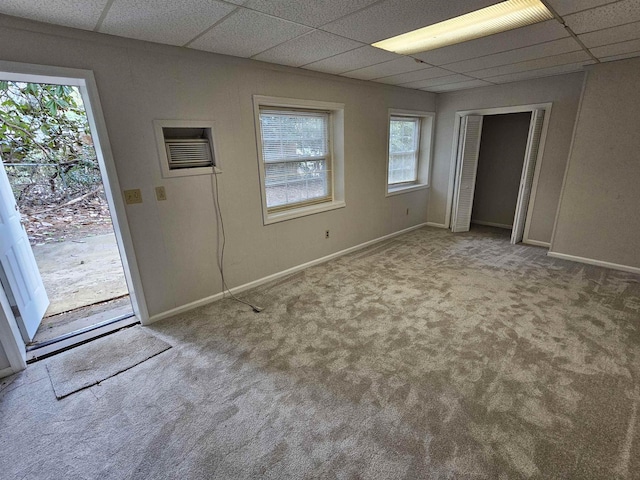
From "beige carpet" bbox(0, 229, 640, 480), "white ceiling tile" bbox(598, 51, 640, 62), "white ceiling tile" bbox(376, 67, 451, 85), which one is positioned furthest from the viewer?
"white ceiling tile" bbox(376, 67, 451, 85)

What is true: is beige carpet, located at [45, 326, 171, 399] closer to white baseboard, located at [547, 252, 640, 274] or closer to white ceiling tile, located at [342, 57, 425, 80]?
white ceiling tile, located at [342, 57, 425, 80]

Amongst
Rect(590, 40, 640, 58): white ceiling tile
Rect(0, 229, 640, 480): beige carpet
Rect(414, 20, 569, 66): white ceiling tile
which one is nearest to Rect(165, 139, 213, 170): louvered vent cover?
Rect(0, 229, 640, 480): beige carpet

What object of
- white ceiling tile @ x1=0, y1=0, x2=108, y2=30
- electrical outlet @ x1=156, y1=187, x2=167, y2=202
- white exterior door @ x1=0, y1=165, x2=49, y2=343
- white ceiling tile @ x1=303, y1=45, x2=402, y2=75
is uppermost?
white ceiling tile @ x1=303, y1=45, x2=402, y2=75

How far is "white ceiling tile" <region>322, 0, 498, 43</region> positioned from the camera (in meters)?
1.73

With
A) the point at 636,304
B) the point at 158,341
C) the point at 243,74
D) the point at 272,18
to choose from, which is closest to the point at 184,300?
the point at 158,341

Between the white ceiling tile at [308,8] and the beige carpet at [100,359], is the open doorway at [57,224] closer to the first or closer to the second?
the beige carpet at [100,359]

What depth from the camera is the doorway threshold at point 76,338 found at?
7.33 feet

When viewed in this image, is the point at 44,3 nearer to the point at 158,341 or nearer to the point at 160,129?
the point at 160,129

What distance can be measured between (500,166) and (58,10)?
19.8 feet

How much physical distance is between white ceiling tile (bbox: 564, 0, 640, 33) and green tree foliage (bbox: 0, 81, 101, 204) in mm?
6291

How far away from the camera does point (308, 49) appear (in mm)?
2467

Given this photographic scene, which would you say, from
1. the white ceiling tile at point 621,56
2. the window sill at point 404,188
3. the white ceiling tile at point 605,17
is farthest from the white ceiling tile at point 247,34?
the white ceiling tile at point 621,56

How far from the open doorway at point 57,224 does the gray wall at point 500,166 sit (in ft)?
18.9

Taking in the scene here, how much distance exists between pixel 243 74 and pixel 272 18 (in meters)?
0.97
